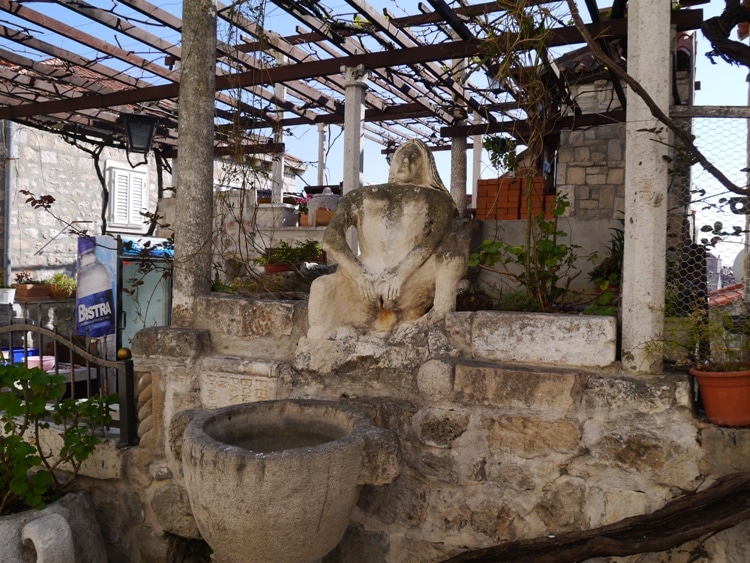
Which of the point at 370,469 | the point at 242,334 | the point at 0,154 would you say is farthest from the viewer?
the point at 0,154

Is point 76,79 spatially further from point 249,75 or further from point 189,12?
point 189,12

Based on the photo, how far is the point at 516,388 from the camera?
2498mm

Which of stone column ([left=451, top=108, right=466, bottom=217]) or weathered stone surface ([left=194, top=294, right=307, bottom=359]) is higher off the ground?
stone column ([left=451, top=108, right=466, bottom=217])

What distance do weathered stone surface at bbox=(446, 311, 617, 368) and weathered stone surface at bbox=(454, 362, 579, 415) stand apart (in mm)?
77

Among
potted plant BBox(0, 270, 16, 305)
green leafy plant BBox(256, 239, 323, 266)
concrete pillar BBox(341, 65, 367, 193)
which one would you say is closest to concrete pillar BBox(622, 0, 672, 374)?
green leafy plant BBox(256, 239, 323, 266)

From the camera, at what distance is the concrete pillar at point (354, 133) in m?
7.06

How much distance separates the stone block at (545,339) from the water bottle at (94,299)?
3.80 metres

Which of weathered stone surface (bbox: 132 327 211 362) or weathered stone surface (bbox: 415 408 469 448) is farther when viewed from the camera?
weathered stone surface (bbox: 132 327 211 362)

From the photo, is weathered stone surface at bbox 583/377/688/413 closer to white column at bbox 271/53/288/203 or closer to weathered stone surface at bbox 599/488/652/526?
weathered stone surface at bbox 599/488/652/526

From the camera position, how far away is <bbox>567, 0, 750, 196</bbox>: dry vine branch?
2213mm

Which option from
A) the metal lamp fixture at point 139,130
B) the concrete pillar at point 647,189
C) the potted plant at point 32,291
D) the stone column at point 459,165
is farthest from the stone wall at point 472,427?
the stone column at point 459,165

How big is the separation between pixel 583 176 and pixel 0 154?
9113 mm

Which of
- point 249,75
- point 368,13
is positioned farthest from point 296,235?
point 368,13

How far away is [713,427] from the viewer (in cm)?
224
